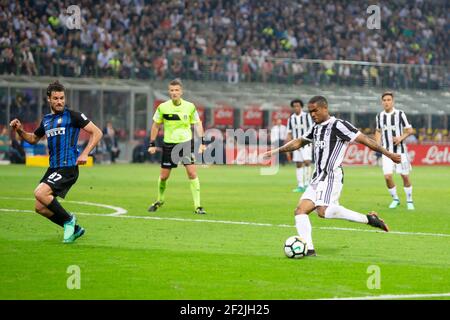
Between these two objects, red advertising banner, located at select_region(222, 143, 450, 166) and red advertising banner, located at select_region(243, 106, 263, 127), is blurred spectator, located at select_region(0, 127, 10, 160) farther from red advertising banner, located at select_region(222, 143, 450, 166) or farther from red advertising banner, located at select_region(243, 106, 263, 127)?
red advertising banner, located at select_region(243, 106, 263, 127)

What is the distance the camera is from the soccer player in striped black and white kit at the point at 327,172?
1269cm

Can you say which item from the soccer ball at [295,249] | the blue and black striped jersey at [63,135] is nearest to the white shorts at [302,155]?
the blue and black striped jersey at [63,135]

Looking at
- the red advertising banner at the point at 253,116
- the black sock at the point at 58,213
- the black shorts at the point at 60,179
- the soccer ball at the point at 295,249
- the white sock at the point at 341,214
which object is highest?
the black shorts at the point at 60,179

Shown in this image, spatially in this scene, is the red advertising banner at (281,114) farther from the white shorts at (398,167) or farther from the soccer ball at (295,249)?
the soccer ball at (295,249)

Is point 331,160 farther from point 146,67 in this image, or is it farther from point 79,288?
→ point 146,67

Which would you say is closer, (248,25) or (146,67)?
(146,67)

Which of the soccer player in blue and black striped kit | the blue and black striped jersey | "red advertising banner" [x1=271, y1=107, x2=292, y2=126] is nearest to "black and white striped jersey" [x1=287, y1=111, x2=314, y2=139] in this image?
the soccer player in blue and black striped kit

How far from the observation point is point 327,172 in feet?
42.4

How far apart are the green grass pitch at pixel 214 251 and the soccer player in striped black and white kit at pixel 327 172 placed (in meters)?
0.49

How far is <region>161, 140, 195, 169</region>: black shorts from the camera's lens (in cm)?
1919

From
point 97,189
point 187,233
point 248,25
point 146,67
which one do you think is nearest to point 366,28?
point 248,25
